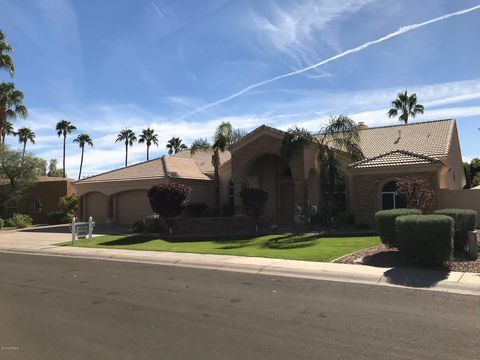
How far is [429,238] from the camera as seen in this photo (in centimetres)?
1173

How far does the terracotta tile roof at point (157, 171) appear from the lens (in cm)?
3067

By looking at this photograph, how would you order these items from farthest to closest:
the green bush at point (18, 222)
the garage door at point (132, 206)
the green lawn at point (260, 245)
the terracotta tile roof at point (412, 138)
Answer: the green bush at point (18, 222) → the garage door at point (132, 206) → the terracotta tile roof at point (412, 138) → the green lawn at point (260, 245)

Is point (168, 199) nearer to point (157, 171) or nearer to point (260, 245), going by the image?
point (260, 245)

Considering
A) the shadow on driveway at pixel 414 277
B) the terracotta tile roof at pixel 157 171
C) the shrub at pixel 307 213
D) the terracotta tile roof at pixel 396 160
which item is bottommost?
the shadow on driveway at pixel 414 277

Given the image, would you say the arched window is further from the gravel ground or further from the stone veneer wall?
the gravel ground

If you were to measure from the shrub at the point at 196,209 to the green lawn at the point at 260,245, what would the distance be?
19.7ft

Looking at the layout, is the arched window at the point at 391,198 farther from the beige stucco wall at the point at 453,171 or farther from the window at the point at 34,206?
the window at the point at 34,206

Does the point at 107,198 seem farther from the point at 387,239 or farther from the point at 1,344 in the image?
the point at 1,344

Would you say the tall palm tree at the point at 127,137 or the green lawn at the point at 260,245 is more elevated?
the tall palm tree at the point at 127,137

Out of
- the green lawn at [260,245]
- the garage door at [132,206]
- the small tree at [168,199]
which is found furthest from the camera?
the garage door at [132,206]

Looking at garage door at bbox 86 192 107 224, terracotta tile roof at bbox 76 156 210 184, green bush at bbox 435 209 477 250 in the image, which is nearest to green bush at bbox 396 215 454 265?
green bush at bbox 435 209 477 250

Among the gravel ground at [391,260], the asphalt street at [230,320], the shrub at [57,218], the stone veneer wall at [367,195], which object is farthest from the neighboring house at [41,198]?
the gravel ground at [391,260]

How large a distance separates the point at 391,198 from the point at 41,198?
103ft

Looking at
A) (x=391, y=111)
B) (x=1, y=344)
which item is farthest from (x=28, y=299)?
(x=391, y=111)
